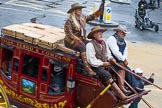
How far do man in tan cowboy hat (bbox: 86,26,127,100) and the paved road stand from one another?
2922mm

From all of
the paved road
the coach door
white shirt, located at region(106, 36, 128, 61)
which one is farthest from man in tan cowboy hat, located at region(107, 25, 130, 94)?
the paved road

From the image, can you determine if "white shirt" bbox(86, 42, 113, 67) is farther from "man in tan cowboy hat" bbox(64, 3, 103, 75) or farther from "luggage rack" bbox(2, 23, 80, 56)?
"luggage rack" bbox(2, 23, 80, 56)

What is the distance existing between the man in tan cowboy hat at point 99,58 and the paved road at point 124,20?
115 inches

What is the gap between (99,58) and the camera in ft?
25.8

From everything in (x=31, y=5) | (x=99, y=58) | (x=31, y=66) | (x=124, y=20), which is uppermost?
(x=99, y=58)

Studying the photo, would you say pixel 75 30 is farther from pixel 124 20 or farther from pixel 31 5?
pixel 31 5

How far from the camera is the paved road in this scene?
46.2ft

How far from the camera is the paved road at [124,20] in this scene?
14094 millimetres

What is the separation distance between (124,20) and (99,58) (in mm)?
16208

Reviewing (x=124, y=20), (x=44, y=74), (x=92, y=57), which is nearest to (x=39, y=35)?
(x=44, y=74)

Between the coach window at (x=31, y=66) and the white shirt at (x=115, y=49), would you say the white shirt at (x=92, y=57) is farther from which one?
the coach window at (x=31, y=66)

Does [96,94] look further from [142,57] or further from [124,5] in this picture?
[124,5]

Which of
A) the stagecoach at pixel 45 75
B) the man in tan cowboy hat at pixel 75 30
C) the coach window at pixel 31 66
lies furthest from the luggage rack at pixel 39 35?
the coach window at pixel 31 66

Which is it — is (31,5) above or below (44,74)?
below
